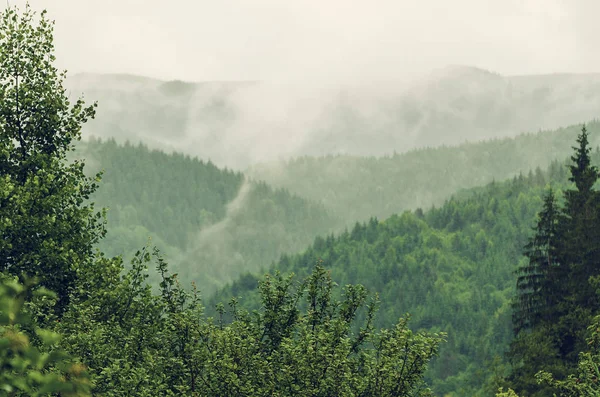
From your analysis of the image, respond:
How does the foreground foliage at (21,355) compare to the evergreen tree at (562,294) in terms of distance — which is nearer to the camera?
the foreground foliage at (21,355)

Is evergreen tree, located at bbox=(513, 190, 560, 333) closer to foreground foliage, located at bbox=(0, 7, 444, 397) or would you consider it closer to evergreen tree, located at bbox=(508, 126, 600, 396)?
evergreen tree, located at bbox=(508, 126, 600, 396)

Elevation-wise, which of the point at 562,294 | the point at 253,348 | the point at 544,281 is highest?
the point at 253,348

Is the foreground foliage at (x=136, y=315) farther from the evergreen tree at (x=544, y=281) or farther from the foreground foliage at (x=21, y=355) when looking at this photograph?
the evergreen tree at (x=544, y=281)

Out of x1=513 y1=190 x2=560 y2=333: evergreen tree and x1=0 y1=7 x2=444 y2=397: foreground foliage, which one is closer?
x1=0 y1=7 x2=444 y2=397: foreground foliage

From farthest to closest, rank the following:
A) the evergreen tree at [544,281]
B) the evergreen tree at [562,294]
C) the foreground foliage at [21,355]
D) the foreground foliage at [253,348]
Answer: the evergreen tree at [544,281] → the evergreen tree at [562,294] → the foreground foliage at [253,348] → the foreground foliage at [21,355]

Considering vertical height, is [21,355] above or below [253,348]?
above

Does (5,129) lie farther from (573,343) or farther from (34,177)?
(573,343)

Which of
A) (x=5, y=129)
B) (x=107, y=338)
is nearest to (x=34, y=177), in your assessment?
(x=5, y=129)

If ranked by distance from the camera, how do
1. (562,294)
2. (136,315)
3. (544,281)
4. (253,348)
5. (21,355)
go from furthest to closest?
(544,281) < (562,294) < (136,315) < (253,348) < (21,355)

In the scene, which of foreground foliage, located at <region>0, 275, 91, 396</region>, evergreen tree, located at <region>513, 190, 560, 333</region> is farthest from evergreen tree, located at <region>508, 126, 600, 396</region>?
foreground foliage, located at <region>0, 275, 91, 396</region>

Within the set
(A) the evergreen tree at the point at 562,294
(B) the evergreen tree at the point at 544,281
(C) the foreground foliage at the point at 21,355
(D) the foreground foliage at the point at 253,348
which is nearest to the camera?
(C) the foreground foliage at the point at 21,355

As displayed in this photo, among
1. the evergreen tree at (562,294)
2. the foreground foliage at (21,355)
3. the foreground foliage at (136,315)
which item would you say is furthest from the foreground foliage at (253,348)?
the evergreen tree at (562,294)

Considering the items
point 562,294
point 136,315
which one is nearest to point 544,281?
point 562,294

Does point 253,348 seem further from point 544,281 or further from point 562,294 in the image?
point 544,281
